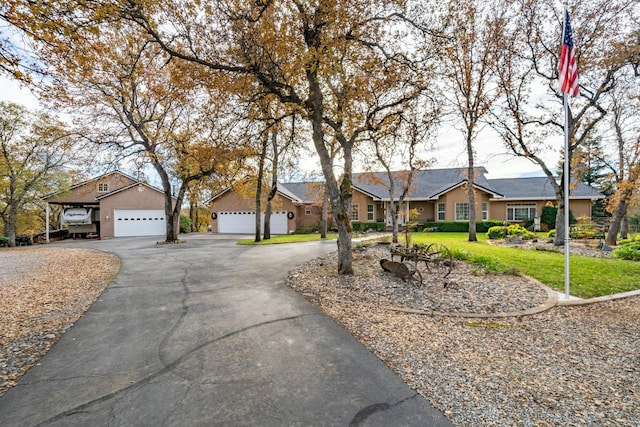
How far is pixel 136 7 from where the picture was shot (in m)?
6.42

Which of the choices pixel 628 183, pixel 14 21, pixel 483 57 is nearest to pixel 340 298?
pixel 14 21

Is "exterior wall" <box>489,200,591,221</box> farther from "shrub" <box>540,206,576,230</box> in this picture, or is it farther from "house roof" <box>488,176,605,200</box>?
"house roof" <box>488,176,605,200</box>

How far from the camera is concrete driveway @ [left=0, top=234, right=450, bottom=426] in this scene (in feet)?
8.77

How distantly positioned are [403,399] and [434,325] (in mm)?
2258

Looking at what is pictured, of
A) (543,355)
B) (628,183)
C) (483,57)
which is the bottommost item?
(543,355)

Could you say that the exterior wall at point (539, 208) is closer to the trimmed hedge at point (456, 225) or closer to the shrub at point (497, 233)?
the trimmed hedge at point (456, 225)

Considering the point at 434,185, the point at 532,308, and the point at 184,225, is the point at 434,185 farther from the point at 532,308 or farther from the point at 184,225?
the point at 184,225

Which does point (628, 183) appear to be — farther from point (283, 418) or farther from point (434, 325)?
point (283, 418)

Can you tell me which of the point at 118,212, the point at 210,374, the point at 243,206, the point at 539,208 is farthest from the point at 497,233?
the point at 118,212

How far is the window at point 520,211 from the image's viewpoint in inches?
980

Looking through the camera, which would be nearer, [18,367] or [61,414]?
[61,414]

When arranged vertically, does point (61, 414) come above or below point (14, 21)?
below

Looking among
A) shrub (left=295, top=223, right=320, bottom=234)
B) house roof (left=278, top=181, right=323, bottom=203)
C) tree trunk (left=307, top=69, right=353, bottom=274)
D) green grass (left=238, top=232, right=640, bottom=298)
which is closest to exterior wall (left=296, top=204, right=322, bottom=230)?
house roof (left=278, top=181, right=323, bottom=203)

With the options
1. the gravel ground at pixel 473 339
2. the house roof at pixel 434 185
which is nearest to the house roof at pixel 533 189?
the house roof at pixel 434 185
